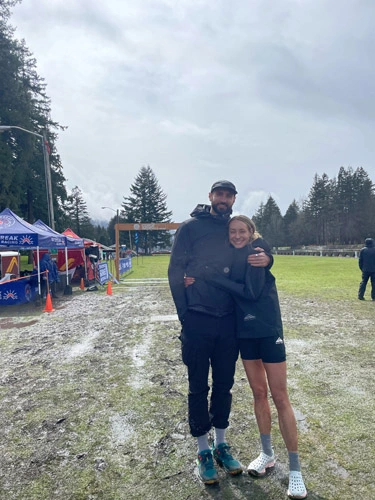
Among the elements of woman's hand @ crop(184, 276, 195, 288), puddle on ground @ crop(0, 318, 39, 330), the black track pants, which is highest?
woman's hand @ crop(184, 276, 195, 288)

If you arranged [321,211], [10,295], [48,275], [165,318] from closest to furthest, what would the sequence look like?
[165,318]
[10,295]
[48,275]
[321,211]

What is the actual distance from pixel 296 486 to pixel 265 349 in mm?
1007

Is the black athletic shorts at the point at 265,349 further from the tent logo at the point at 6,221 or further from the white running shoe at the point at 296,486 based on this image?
the tent logo at the point at 6,221

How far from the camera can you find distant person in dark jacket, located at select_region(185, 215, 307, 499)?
263cm

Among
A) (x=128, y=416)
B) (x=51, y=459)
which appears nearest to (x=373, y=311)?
(x=128, y=416)

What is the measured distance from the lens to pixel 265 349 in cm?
264

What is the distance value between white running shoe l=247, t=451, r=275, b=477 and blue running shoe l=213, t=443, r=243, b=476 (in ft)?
0.32

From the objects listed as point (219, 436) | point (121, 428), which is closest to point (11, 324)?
point (121, 428)

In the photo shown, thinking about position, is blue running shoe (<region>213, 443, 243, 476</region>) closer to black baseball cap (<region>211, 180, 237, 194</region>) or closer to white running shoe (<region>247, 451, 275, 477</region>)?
white running shoe (<region>247, 451, 275, 477</region>)

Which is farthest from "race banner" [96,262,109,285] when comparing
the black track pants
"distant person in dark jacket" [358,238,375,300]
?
the black track pants

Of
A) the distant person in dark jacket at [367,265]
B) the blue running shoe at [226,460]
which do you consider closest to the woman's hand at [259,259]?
the blue running shoe at [226,460]

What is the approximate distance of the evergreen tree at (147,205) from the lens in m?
86.0

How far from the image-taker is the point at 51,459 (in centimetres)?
301

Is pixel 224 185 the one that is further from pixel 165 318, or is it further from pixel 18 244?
pixel 18 244
